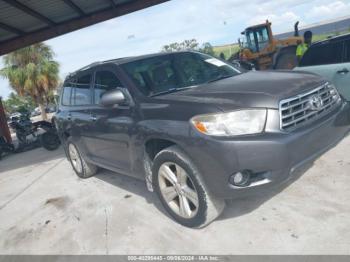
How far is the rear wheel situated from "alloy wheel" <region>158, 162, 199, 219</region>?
2616mm

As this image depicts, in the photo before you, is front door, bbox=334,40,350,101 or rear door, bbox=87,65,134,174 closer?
rear door, bbox=87,65,134,174

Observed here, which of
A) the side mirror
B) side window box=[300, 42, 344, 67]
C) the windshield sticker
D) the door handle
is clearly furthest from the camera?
side window box=[300, 42, 344, 67]

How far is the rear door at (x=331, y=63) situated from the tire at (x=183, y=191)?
308 centimetres

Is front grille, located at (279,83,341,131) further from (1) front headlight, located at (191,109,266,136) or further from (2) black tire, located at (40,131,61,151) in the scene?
(2) black tire, located at (40,131,61,151)

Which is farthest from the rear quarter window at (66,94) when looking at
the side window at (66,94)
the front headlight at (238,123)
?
the front headlight at (238,123)

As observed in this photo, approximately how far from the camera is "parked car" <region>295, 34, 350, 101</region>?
5.21 meters

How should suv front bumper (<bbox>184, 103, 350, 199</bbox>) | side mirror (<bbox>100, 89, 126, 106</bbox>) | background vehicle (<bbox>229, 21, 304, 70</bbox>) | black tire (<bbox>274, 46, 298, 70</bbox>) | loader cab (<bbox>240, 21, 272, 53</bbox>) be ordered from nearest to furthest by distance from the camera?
suv front bumper (<bbox>184, 103, 350, 199</bbox>)
side mirror (<bbox>100, 89, 126, 106</bbox>)
black tire (<bbox>274, 46, 298, 70</bbox>)
background vehicle (<bbox>229, 21, 304, 70</bbox>)
loader cab (<bbox>240, 21, 272, 53</bbox>)

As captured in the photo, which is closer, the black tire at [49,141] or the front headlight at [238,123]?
the front headlight at [238,123]

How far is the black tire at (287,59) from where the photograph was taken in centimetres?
1140

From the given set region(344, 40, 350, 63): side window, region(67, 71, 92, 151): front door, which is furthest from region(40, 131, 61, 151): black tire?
region(344, 40, 350, 63): side window

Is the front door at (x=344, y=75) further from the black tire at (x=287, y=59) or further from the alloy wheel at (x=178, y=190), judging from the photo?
the black tire at (x=287, y=59)

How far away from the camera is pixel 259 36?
616 inches

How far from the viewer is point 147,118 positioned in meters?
3.53

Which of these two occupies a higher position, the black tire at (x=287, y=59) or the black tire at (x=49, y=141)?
the black tire at (x=287, y=59)
